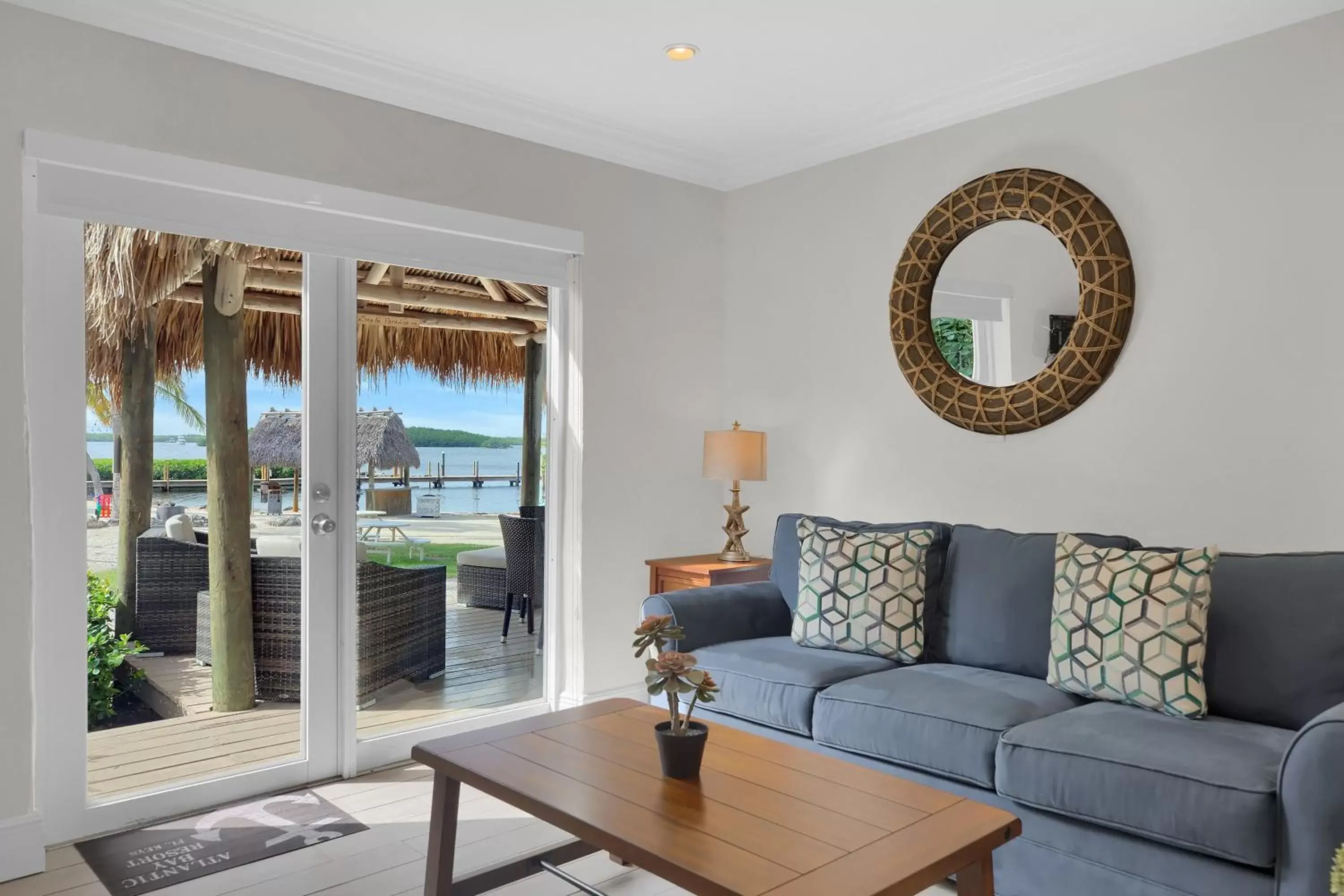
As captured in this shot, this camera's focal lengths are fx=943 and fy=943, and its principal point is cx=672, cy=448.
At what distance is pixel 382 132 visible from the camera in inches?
142

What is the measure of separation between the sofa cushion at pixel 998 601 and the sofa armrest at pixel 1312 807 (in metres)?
1.00

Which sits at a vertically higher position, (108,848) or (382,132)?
(382,132)

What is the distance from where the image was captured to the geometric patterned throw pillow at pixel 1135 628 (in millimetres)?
2561

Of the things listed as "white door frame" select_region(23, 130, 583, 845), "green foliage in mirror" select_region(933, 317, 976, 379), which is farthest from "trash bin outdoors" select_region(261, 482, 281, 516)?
"green foliage in mirror" select_region(933, 317, 976, 379)

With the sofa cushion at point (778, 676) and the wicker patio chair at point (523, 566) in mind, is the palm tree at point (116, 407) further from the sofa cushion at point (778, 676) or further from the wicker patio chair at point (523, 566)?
the sofa cushion at point (778, 676)

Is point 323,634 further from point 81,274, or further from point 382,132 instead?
point 382,132

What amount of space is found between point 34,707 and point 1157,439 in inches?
146

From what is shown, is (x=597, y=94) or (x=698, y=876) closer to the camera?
(x=698, y=876)

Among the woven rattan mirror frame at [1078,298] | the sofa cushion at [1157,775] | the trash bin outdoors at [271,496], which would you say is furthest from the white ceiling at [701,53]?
the sofa cushion at [1157,775]

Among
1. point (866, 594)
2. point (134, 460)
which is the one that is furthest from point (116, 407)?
point (866, 594)

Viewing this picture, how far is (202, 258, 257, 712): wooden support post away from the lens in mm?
3332

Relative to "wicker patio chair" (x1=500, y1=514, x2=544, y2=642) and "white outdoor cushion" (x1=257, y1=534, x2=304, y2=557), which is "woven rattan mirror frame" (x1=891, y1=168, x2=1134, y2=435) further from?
"white outdoor cushion" (x1=257, y1=534, x2=304, y2=557)

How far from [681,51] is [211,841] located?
3042 mm

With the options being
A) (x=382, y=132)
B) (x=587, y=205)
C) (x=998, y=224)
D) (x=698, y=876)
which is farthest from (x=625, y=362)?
(x=698, y=876)
